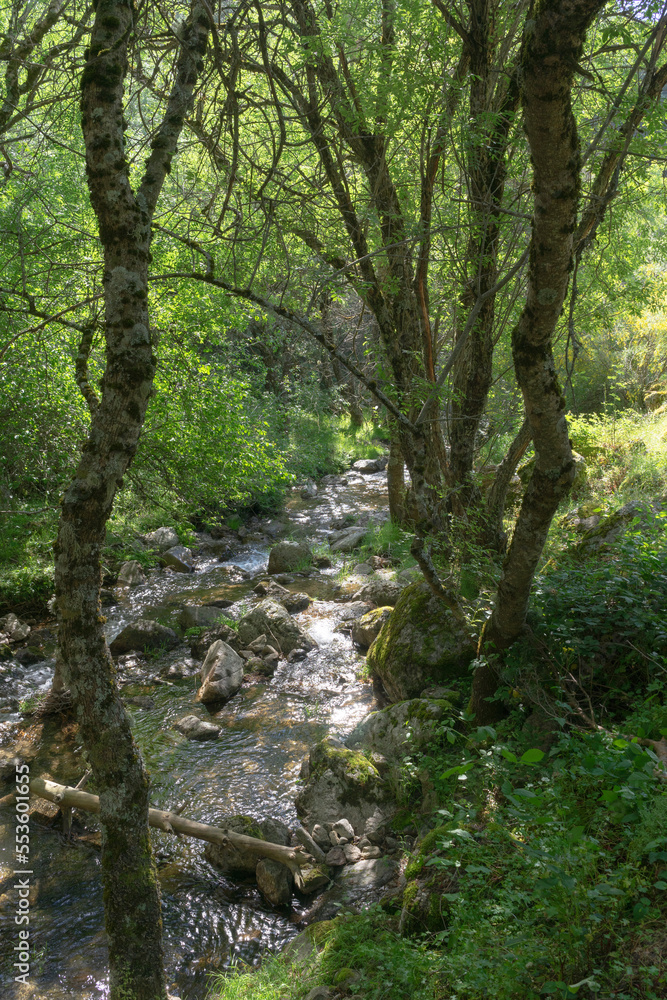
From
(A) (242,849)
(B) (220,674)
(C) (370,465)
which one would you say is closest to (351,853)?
(A) (242,849)

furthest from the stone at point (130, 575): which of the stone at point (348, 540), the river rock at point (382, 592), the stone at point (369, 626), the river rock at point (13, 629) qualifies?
the stone at point (369, 626)

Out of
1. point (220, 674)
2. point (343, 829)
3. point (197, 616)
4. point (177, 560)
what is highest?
point (177, 560)

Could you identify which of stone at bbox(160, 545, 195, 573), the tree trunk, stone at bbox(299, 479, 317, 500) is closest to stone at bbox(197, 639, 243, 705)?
the tree trunk

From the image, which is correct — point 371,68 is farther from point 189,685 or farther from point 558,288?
Answer: point 189,685

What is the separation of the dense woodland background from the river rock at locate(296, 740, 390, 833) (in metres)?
0.29

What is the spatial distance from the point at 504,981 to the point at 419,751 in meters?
2.33

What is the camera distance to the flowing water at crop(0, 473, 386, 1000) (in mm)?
3639

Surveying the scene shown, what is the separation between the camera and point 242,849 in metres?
4.17

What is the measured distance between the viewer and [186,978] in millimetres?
3512

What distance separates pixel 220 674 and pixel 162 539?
200 inches

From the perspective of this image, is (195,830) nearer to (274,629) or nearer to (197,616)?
(274,629)

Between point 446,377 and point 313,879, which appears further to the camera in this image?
point 446,377

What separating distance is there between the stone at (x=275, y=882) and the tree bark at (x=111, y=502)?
120 centimetres

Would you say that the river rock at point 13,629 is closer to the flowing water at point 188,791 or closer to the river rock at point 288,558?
the flowing water at point 188,791
